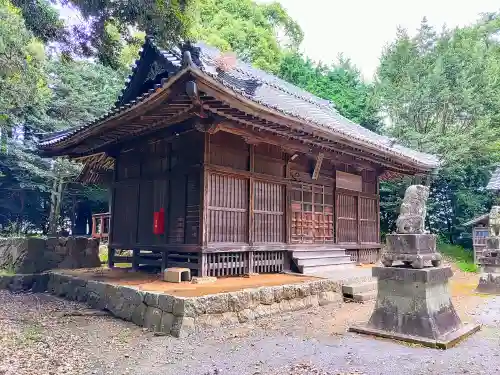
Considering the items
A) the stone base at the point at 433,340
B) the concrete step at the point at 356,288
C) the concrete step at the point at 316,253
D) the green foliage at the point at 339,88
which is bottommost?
the stone base at the point at 433,340

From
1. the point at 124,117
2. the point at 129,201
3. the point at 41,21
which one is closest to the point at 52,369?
the point at 124,117

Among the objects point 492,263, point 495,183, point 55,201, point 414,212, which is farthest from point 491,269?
point 55,201

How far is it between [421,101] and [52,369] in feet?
64.2

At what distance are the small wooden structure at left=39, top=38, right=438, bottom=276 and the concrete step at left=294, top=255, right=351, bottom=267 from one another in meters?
0.29

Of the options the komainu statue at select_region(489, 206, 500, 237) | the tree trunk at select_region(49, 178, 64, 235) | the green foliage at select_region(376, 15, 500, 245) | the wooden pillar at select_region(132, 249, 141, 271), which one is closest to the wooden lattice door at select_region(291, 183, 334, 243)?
the wooden pillar at select_region(132, 249, 141, 271)

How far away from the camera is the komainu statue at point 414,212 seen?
551 cm

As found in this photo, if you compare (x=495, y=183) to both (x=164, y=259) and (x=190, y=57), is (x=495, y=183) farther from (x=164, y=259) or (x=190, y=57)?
(x=190, y=57)

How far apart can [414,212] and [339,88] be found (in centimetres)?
1883

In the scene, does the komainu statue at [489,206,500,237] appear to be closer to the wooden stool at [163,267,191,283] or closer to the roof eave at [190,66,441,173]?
the roof eave at [190,66,441,173]

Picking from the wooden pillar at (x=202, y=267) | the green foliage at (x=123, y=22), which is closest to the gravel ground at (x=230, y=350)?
the wooden pillar at (x=202, y=267)

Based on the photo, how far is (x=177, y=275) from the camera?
24.1 ft

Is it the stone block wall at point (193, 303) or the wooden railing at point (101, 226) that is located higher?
the wooden railing at point (101, 226)

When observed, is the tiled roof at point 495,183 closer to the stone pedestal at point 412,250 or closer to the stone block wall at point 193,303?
the stone block wall at point 193,303

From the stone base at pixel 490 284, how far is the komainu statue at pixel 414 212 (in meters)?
5.79
